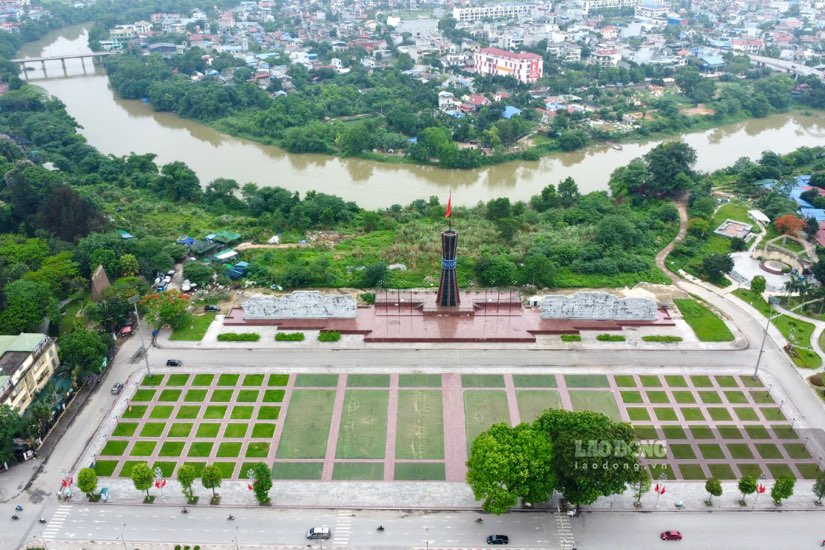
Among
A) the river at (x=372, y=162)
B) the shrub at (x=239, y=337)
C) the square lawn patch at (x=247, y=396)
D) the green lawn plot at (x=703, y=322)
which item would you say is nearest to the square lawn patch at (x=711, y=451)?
the green lawn plot at (x=703, y=322)

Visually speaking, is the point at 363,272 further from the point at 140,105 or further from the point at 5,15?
the point at 5,15

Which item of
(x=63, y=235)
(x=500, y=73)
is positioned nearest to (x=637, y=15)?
(x=500, y=73)

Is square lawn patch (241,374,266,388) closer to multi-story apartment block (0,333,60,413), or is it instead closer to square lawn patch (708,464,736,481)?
multi-story apartment block (0,333,60,413)

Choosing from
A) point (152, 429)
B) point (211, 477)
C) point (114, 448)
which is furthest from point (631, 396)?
point (114, 448)

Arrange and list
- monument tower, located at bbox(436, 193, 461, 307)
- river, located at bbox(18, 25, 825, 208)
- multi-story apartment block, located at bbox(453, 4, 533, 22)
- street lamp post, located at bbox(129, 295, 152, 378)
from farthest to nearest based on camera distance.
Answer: multi-story apartment block, located at bbox(453, 4, 533, 22), river, located at bbox(18, 25, 825, 208), monument tower, located at bbox(436, 193, 461, 307), street lamp post, located at bbox(129, 295, 152, 378)

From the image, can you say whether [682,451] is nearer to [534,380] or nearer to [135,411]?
[534,380]

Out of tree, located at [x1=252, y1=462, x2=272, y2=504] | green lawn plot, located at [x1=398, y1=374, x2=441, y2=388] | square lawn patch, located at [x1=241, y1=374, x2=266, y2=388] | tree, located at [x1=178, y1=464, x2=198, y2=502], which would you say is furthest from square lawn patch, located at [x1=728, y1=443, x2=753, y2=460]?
tree, located at [x1=178, y1=464, x2=198, y2=502]
